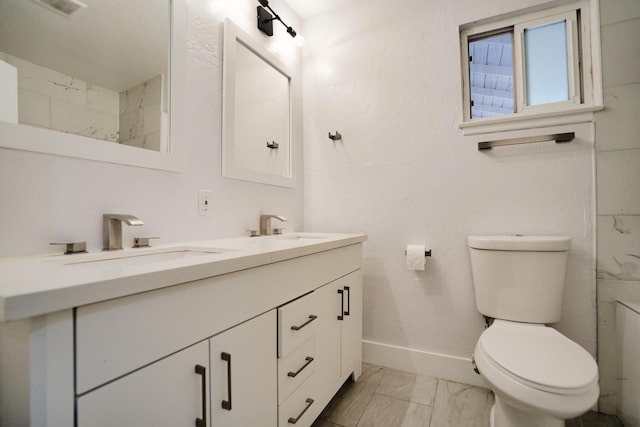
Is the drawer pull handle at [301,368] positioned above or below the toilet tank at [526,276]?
below

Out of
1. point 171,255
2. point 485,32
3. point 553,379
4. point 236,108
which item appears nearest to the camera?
point 553,379

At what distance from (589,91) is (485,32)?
0.62m

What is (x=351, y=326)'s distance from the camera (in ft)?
4.92

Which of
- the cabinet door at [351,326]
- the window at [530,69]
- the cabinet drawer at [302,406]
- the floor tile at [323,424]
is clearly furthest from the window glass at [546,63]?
the floor tile at [323,424]

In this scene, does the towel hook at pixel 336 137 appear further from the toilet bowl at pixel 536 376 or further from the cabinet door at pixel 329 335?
the toilet bowl at pixel 536 376

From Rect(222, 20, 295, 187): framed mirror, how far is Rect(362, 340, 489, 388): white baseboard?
46.7 inches

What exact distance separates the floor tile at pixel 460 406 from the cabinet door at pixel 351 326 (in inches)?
16.6

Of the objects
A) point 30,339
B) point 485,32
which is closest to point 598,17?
point 485,32

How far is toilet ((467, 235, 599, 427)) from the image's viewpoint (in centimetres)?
85

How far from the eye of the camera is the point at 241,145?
1.54 m

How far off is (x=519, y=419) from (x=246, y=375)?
959mm

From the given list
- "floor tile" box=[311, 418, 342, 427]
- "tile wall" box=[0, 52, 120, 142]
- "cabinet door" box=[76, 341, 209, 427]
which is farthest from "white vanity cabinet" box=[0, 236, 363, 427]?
"tile wall" box=[0, 52, 120, 142]

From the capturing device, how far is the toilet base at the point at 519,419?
0.98m

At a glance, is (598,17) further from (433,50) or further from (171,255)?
(171,255)
